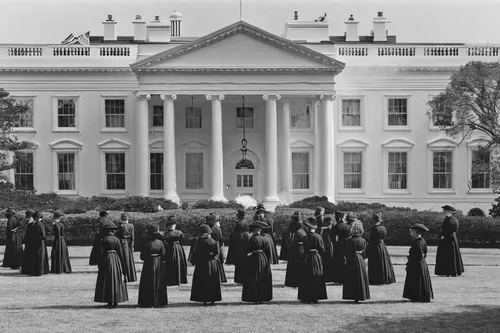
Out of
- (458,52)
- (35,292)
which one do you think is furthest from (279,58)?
(35,292)

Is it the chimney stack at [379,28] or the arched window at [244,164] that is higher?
the chimney stack at [379,28]

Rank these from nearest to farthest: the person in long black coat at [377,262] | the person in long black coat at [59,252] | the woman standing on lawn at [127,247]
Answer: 1. the person in long black coat at [377,262]
2. the woman standing on lawn at [127,247]
3. the person in long black coat at [59,252]

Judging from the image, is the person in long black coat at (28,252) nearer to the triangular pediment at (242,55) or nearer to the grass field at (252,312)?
the grass field at (252,312)

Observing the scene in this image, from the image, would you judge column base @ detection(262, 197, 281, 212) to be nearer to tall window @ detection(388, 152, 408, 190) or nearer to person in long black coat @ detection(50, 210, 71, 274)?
tall window @ detection(388, 152, 408, 190)

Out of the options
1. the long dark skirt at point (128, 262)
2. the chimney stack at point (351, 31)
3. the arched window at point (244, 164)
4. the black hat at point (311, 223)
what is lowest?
the long dark skirt at point (128, 262)

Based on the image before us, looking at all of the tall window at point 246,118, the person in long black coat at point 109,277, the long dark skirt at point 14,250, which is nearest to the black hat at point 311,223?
the person in long black coat at point 109,277

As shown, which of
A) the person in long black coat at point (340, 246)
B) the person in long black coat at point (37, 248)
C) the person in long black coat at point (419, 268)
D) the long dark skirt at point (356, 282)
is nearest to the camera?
the person in long black coat at point (419, 268)

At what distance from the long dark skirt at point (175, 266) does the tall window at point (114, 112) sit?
31.6 m

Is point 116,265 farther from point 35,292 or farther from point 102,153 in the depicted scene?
point 102,153

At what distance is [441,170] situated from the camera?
52938mm

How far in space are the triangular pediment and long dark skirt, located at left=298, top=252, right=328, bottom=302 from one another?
29.9m

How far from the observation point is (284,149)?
162 ft

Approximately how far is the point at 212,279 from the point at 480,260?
13534 mm

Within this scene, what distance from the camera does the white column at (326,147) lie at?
4867 cm
